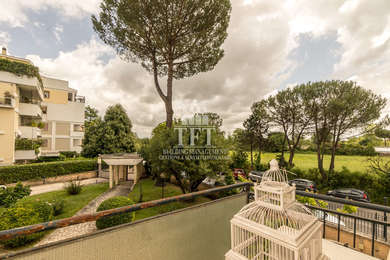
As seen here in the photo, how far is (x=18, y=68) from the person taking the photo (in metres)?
9.53

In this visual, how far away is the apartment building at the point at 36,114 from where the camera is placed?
9.16 m

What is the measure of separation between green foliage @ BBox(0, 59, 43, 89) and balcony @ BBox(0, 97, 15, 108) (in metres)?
1.71

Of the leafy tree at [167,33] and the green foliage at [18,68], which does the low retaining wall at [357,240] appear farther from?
the green foliage at [18,68]

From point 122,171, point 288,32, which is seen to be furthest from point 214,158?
point 122,171

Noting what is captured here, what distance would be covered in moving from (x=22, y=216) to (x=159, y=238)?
4186mm

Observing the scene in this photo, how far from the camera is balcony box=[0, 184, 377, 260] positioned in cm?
77

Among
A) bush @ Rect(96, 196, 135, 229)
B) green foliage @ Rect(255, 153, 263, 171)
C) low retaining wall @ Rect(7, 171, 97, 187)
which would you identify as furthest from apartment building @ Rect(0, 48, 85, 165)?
green foliage @ Rect(255, 153, 263, 171)

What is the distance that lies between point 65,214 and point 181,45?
323 inches

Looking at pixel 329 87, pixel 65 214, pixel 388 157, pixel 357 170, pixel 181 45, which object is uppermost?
pixel 181 45

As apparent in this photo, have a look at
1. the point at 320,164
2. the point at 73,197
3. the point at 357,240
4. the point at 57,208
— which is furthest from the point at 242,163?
the point at 57,208

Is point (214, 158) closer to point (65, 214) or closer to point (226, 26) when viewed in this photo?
point (65, 214)

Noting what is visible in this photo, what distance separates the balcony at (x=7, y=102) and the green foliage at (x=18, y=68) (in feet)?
Answer: 5.59

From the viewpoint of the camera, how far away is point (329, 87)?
401 inches

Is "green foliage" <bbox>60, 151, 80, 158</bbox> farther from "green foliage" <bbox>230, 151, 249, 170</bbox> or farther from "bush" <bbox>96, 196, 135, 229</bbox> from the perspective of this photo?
"green foliage" <bbox>230, 151, 249, 170</bbox>
